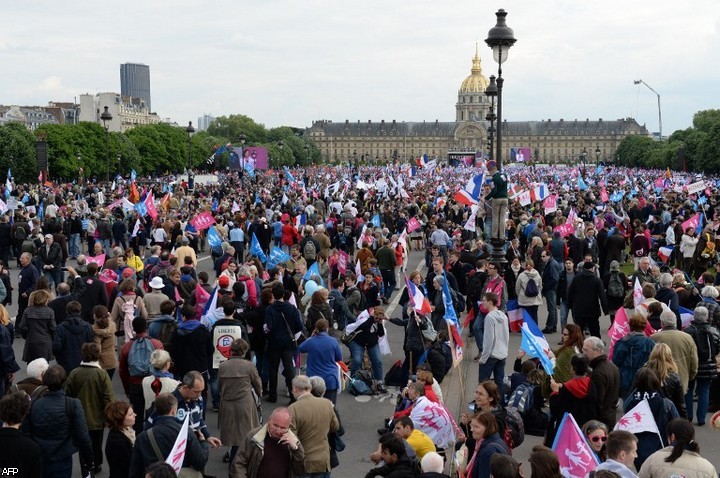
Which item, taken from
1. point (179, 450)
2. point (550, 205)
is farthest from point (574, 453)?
point (550, 205)

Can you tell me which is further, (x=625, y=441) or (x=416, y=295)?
(x=416, y=295)

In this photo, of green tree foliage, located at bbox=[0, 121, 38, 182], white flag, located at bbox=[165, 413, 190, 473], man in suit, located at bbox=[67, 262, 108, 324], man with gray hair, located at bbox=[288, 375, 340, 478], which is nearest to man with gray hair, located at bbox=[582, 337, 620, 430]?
man with gray hair, located at bbox=[288, 375, 340, 478]

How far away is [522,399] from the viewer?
766 cm

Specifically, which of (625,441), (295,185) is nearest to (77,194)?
(295,185)

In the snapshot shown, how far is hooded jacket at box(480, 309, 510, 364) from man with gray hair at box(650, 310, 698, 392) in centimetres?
168

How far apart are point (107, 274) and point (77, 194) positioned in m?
28.8

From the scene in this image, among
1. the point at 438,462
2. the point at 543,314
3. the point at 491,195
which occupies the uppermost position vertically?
the point at 491,195

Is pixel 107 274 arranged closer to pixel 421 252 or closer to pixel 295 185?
pixel 421 252

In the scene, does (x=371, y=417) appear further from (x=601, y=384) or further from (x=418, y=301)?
(x=601, y=384)

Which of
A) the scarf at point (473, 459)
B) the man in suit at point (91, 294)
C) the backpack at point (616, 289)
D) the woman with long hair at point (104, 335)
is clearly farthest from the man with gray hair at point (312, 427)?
the backpack at point (616, 289)

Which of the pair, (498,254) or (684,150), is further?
(684,150)

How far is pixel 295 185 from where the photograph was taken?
5069 cm

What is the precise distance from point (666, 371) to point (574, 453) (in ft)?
6.91

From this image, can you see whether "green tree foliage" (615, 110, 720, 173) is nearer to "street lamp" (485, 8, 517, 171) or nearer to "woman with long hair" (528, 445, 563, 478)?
"street lamp" (485, 8, 517, 171)
